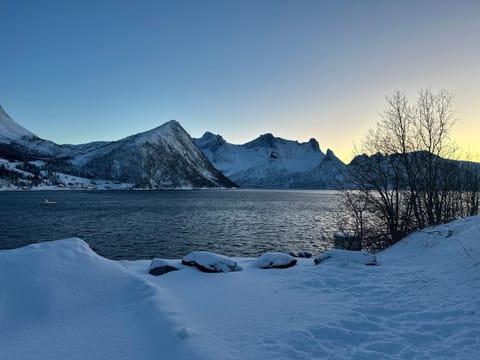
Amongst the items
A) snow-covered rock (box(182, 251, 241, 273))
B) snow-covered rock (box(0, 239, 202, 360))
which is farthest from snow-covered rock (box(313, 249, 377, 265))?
snow-covered rock (box(0, 239, 202, 360))

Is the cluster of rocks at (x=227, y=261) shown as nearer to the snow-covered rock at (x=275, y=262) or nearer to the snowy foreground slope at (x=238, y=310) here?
the snow-covered rock at (x=275, y=262)

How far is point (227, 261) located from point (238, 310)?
5.04m

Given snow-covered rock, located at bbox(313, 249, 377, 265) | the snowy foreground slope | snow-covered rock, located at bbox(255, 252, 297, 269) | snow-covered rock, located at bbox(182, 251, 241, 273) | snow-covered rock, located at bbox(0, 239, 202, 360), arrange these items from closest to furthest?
the snowy foreground slope, snow-covered rock, located at bbox(0, 239, 202, 360), snow-covered rock, located at bbox(182, 251, 241, 273), snow-covered rock, located at bbox(313, 249, 377, 265), snow-covered rock, located at bbox(255, 252, 297, 269)

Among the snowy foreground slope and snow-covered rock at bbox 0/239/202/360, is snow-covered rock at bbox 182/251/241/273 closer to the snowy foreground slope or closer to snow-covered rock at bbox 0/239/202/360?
the snowy foreground slope

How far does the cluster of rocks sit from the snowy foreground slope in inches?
22.0

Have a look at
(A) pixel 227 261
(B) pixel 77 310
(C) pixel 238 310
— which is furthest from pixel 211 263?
(B) pixel 77 310

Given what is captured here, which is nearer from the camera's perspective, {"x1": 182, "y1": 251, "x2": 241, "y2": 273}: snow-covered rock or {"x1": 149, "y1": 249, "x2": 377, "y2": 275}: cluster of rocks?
{"x1": 182, "y1": 251, "x2": 241, "y2": 273}: snow-covered rock

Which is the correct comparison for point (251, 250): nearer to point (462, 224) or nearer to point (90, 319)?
point (462, 224)

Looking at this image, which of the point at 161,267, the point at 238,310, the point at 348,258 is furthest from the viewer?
the point at 348,258

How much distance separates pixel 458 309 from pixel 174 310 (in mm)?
7313

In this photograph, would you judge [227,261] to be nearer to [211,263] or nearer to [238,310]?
[211,263]

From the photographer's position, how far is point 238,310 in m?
8.73

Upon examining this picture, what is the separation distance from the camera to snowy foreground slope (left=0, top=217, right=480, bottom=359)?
650 centimetres

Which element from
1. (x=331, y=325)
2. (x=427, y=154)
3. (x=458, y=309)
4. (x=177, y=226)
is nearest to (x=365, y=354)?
(x=331, y=325)
